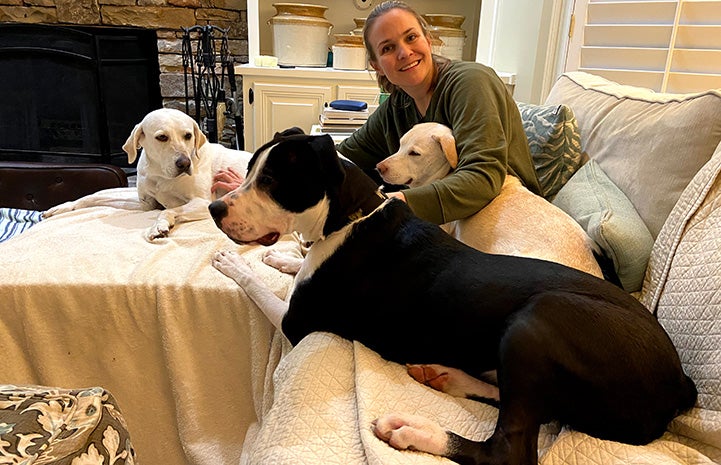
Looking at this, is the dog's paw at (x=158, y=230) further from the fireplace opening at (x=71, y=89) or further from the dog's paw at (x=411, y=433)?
the fireplace opening at (x=71, y=89)

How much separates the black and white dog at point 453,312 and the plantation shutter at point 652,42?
5.23ft

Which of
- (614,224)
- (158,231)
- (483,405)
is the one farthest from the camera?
(158,231)

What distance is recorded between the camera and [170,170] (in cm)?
205

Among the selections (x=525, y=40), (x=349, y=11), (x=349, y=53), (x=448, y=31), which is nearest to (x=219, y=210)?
(x=349, y=53)

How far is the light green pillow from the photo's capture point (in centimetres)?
139

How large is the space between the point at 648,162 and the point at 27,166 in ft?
8.77

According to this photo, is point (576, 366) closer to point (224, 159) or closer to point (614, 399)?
point (614, 399)

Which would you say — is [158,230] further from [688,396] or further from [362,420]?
[688,396]

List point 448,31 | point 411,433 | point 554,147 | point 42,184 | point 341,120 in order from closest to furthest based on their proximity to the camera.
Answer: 1. point 411,433
2. point 554,147
3. point 42,184
4. point 341,120
5. point 448,31

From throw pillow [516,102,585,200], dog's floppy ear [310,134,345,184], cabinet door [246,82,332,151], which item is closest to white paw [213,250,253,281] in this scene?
dog's floppy ear [310,134,345,184]

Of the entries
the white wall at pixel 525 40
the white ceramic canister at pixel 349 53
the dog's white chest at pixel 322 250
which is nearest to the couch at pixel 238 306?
the dog's white chest at pixel 322 250

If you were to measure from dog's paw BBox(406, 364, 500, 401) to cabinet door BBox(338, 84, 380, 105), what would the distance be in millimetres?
2642

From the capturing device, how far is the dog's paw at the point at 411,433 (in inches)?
37.2

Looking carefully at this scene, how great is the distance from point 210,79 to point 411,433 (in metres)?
3.57
